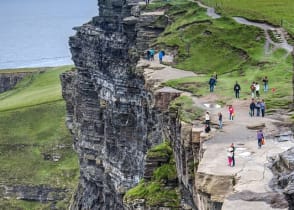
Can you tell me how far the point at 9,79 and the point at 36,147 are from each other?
63655 mm

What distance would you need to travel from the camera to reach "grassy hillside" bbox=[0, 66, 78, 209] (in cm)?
9331

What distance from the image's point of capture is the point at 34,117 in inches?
4564

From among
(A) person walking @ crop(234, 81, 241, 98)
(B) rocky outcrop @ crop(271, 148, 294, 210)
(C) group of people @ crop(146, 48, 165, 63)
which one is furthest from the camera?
(C) group of people @ crop(146, 48, 165, 63)

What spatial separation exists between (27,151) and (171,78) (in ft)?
185

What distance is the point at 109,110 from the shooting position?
69.6 meters

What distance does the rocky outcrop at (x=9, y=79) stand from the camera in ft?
538

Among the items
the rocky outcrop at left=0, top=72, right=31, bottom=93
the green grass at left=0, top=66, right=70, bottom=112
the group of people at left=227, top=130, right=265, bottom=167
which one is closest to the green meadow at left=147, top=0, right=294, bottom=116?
the group of people at left=227, top=130, right=265, bottom=167

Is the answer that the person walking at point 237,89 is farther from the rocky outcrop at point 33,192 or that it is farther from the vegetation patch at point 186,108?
the rocky outcrop at point 33,192

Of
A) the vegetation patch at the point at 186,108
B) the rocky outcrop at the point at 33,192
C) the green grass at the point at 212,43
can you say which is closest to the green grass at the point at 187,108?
the vegetation patch at the point at 186,108

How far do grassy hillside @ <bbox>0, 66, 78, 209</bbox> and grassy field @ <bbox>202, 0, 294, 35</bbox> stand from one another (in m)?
29.7

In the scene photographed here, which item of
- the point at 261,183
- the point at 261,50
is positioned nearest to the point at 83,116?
the point at 261,50

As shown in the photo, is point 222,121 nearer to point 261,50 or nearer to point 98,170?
point 261,50

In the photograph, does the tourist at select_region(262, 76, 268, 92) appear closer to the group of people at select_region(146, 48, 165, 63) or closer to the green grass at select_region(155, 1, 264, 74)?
the green grass at select_region(155, 1, 264, 74)

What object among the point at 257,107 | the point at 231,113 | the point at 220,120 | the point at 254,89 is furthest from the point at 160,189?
the point at 254,89
